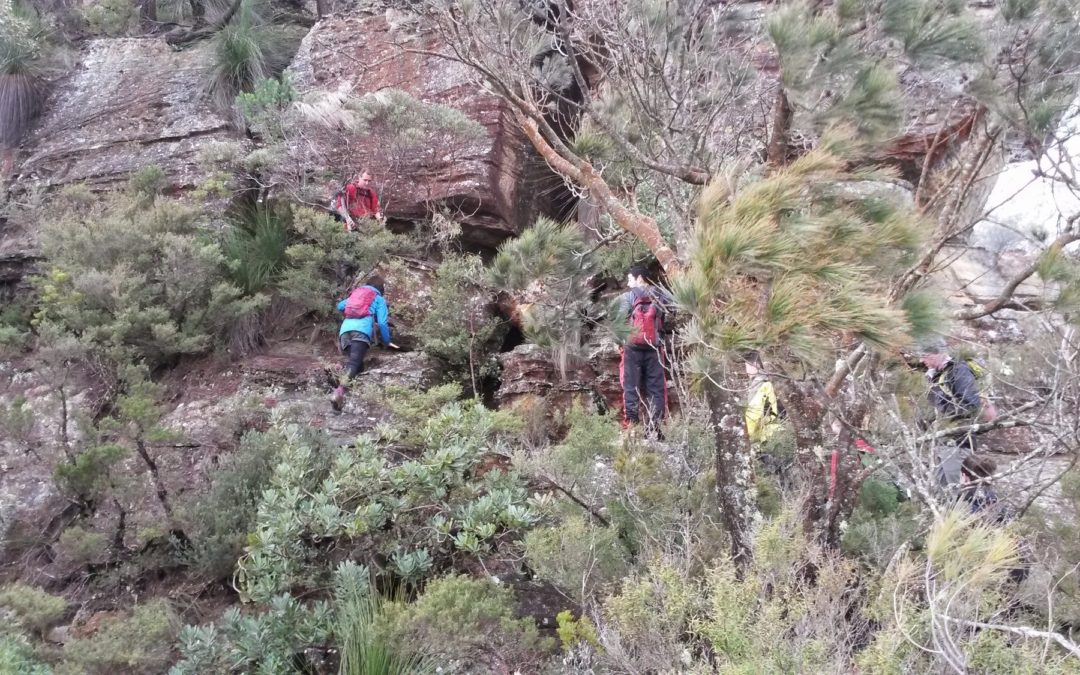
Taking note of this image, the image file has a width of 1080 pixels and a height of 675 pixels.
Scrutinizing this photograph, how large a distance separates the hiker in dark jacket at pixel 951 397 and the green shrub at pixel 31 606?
523 centimetres

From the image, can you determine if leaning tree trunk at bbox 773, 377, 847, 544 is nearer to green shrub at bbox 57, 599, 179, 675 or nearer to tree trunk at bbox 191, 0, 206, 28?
green shrub at bbox 57, 599, 179, 675

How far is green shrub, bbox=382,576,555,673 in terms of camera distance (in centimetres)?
391

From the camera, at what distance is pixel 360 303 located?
763 cm

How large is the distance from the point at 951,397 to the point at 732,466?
179cm

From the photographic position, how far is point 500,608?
409 centimetres

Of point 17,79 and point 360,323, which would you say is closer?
point 360,323

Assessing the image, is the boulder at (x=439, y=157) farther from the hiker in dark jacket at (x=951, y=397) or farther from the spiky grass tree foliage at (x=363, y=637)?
the spiky grass tree foliage at (x=363, y=637)

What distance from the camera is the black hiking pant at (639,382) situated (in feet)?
21.2

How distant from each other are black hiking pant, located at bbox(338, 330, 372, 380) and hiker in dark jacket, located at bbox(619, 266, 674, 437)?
2.70m

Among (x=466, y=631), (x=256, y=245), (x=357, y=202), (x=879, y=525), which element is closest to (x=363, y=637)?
(x=466, y=631)

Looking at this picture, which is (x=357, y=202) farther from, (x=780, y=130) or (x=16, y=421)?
(x=780, y=130)

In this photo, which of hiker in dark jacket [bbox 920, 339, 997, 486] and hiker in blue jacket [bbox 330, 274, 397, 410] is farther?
hiker in blue jacket [bbox 330, 274, 397, 410]

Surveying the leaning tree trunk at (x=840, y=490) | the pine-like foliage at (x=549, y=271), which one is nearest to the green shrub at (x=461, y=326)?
the pine-like foliage at (x=549, y=271)

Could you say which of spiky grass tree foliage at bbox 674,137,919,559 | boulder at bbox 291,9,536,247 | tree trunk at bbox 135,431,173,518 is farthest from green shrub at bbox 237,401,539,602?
boulder at bbox 291,9,536,247
